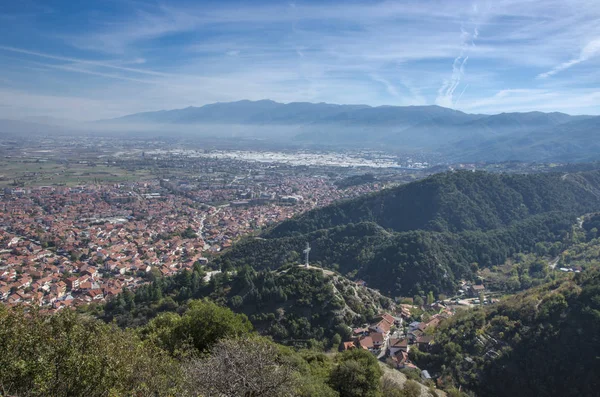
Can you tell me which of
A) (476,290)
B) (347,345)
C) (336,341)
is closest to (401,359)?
(347,345)

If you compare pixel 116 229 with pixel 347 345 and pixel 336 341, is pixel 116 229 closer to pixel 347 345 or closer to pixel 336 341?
pixel 336 341

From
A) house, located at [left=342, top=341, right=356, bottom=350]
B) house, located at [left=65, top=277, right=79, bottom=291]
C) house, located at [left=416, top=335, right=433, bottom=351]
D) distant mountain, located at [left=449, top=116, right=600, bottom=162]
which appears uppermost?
distant mountain, located at [left=449, top=116, right=600, bottom=162]

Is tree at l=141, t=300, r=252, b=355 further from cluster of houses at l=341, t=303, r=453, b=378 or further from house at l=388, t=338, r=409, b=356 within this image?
house at l=388, t=338, r=409, b=356

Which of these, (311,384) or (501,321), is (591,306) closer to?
(501,321)

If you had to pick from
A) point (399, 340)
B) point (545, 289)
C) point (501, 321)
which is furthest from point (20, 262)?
point (545, 289)

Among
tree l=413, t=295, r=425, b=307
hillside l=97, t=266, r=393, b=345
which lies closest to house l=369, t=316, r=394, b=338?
hillside l=97, t=266, r=393, b=345

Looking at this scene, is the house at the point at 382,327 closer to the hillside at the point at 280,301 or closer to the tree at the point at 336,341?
the hillside at the point at 280,301
